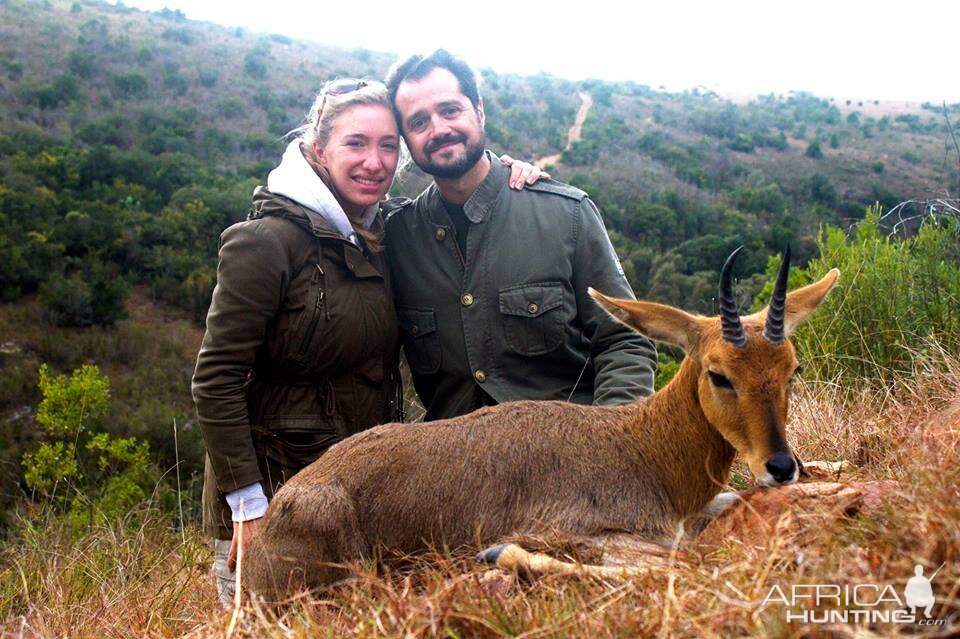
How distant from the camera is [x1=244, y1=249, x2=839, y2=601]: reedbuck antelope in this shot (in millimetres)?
3725

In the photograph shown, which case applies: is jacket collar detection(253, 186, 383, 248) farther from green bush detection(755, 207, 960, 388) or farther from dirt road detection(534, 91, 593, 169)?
dirt road detection(534, 91, 593, 169)

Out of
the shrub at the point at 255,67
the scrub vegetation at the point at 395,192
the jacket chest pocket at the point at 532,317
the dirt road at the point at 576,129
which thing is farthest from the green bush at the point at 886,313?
the shrub at the point at 255,67

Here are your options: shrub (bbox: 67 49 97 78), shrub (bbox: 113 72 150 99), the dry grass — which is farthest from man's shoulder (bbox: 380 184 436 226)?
shrub (bbox: 67 49 97 78)

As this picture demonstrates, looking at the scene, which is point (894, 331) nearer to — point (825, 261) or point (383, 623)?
point (825, 261)

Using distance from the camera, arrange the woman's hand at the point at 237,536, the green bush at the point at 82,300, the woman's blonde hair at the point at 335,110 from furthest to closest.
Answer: the green bush at the point at 82,300 < the woman's blonde hair at the point at 335,110 < the woman's hand at the point at 237,536

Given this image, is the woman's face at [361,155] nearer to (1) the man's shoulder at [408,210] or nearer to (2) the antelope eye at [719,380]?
(1) the man's shoulder at [408,210]

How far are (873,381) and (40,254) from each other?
2819cm

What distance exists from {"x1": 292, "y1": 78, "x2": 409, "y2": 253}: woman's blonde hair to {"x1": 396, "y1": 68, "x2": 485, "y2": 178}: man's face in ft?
0.59

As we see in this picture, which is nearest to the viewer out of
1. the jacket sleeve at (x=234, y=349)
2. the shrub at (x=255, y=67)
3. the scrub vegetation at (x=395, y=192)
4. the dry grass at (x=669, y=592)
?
the dry grass at (x=669, y=592)

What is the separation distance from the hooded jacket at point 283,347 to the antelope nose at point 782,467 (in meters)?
2.67

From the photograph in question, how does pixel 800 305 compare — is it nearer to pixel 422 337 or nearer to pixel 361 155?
pixel 422 337

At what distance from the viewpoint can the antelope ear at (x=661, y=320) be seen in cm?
400

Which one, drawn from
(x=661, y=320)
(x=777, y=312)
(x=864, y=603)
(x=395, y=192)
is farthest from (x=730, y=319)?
(x=395, y=192)

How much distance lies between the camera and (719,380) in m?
3.74
